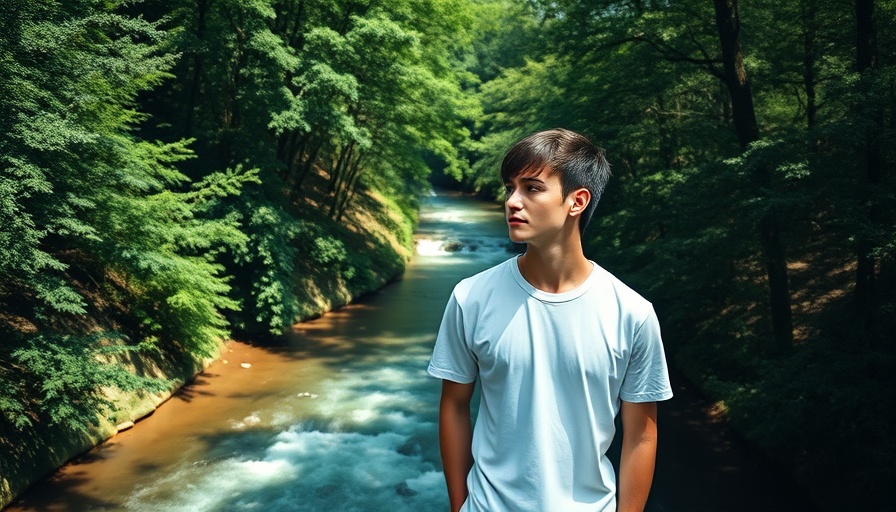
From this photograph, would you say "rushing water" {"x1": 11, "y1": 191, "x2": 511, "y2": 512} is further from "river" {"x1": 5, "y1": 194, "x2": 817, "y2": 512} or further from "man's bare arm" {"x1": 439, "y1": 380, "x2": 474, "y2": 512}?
"man's bare arm" {"x1": 439, "y1": 380, "x2": 474, "y2": 512}

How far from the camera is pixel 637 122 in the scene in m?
15.4

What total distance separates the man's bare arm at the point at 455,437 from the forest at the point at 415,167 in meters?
6.17

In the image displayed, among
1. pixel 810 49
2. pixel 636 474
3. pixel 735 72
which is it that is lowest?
pixel 636 474

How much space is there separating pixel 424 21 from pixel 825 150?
13418 mm

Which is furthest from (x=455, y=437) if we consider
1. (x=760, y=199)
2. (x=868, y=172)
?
(x=868, y=172)

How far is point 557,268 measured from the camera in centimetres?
207

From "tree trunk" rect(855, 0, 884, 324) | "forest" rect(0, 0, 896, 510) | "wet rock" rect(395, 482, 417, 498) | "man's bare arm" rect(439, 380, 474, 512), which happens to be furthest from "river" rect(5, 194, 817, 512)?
"man's bare arm" rect(439, 380, 474, 512)

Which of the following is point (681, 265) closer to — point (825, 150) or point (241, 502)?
point (825, 150)

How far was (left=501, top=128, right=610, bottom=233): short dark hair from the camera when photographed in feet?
6.64

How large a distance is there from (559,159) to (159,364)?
11360mm

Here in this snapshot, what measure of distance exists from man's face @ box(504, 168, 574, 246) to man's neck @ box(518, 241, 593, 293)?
0.06 m

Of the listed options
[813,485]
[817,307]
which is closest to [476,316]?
[813,485]

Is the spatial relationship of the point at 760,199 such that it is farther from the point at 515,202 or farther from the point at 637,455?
the point at 515,202

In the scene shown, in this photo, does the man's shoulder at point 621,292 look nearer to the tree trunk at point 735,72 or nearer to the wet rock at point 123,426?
the tree trunk at point 735,72
